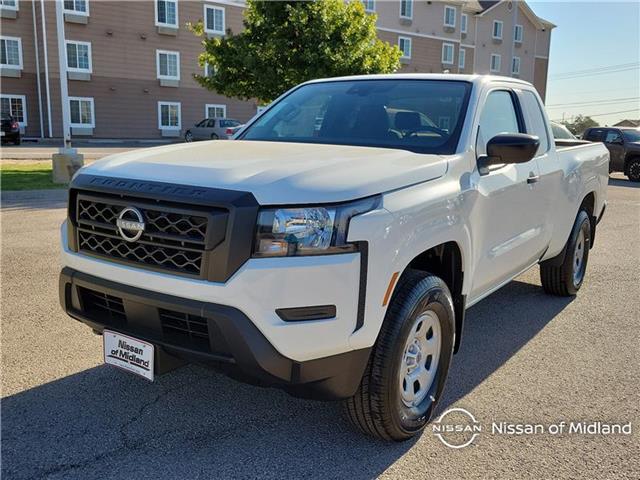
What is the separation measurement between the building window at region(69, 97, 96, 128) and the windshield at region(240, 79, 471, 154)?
105ft

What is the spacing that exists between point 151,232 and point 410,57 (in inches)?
1806

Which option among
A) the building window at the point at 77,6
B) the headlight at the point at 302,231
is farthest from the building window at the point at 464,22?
the headlight at the point at 302,231

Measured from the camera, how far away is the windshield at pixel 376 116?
3.80 meters

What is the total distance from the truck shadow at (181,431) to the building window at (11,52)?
3399 centimetres

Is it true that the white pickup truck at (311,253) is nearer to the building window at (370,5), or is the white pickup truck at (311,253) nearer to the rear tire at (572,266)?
the rear tire at (572,266)

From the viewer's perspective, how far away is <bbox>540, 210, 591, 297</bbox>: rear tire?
566 centimetres

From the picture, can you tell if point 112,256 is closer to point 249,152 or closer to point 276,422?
point 249,152

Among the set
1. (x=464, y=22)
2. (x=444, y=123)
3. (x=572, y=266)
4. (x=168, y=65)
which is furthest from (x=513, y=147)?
(x=464, y=22)

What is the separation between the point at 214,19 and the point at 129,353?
121 ft

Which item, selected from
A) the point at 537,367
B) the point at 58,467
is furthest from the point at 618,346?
the point at 58,467

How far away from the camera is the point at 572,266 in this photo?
5.73 meters

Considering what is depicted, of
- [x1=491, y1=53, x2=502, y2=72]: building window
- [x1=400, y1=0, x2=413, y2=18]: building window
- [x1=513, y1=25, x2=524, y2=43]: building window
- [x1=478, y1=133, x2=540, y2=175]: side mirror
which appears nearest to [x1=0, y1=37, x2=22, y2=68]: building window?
[x1=400, y1=0, x2=413, y2=18]: building window

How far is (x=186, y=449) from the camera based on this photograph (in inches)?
119

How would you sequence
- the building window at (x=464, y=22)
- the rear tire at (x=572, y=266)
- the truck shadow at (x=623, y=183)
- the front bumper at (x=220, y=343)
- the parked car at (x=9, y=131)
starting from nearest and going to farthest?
the front bumper at (x=220, y=343)
the rear tire at (x=572, y=266)
the truck shadow at (x=623, y=183)
the parked car at (x=9, y=131)
the building window at (x=464, y=22)
